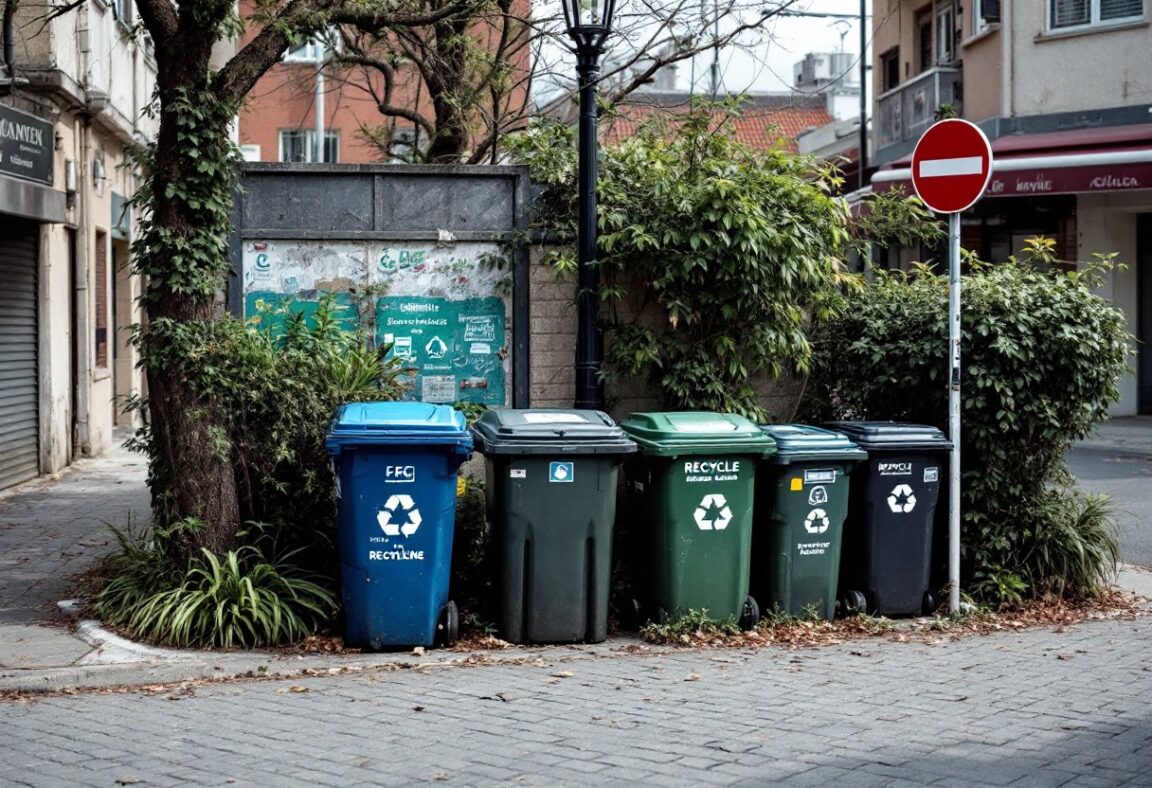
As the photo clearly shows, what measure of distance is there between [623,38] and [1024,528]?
5.74m

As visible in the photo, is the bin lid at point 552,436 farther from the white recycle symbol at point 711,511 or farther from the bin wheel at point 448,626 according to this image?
the bin wheel at point 448,626

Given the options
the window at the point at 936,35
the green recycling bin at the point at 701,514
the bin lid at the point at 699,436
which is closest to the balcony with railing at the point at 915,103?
the window at the point at 936,35

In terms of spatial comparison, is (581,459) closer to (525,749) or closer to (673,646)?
(673,646)

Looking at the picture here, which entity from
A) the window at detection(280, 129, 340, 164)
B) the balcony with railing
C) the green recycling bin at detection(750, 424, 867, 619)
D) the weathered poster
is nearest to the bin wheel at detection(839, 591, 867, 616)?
the green recycling bin at detection(750, 424, 867, 619)

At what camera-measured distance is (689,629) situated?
7.89 m

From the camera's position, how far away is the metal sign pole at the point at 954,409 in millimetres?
8391

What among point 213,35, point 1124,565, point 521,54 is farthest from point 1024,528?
point 521,54

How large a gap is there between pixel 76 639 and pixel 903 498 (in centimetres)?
476

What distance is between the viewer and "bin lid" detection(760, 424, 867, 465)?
8164mm

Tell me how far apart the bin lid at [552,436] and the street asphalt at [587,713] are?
3.56 feet

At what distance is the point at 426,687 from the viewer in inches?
269

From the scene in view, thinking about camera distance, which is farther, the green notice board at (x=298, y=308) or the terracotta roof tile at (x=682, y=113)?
the terracotta roof tile at (x=682, y=113)

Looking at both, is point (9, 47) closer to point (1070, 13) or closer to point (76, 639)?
point (76, 639)

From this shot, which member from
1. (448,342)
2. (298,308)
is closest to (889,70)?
(448,342)
